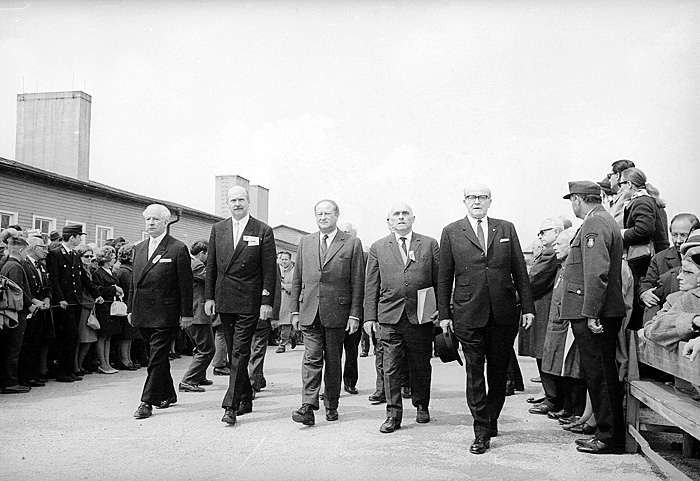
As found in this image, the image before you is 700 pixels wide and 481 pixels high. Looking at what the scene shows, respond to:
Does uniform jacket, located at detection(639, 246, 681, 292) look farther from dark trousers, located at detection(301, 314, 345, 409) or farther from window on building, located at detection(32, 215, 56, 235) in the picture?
window on building, located at detection(32, 215, 56, 235)

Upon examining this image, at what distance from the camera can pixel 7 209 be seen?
17.2 m

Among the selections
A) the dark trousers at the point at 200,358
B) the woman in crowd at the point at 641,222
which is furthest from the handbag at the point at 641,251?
the dark trousers at the point at 200,358

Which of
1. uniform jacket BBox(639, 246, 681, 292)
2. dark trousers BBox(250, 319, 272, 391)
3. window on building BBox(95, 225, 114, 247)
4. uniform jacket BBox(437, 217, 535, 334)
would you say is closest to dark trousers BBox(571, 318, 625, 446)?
uniform jacket BBox(437, 217, 535, 334)

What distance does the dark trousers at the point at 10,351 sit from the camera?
8.25 metres

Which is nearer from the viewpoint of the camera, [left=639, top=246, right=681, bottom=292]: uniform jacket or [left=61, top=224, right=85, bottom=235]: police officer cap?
[left=639, top=246, right=681, bottom=292]: uniform jacket

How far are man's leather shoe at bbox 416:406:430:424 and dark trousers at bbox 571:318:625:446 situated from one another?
1.67m

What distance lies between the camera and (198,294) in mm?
9320

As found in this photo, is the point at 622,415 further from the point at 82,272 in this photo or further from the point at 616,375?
the point at 82,272

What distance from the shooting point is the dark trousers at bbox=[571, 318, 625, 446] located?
544 cm

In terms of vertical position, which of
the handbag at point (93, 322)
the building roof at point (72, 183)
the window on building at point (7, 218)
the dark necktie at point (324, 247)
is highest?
the building roof at point (72, 183)

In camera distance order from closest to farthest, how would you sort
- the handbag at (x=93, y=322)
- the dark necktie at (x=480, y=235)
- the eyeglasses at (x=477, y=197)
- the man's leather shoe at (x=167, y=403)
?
the dark necktie at (x=480, y=235) < the eyeglasses at (x=477, y=197) < the man's leather shoe at (x=167, y=403) < the handbag at (x=93, y=322)

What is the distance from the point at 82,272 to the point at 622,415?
7.56 meters

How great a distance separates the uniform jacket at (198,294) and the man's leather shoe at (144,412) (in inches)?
81.2

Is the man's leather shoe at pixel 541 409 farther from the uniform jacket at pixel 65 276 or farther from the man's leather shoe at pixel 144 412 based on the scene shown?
the uniform jacket at pixel 65 276
